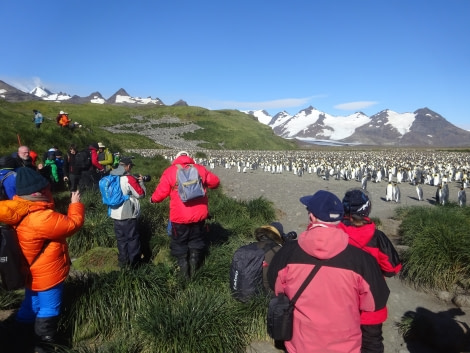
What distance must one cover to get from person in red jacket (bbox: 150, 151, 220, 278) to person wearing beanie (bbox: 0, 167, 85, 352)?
55.8 inches

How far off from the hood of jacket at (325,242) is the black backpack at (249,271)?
1807 millimetres

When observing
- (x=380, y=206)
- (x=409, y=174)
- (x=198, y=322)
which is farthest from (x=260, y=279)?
(x=409, y=174)

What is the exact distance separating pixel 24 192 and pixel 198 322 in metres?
1.95

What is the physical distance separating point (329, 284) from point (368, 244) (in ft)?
3.48

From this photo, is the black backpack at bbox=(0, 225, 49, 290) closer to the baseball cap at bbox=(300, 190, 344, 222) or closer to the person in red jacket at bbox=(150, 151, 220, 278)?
the person in red jacket at bbox=(150, 151, 220, 278)

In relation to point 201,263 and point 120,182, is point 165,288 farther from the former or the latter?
point 120,182

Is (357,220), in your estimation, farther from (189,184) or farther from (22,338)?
(22,338)

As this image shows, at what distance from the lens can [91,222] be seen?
632 cm

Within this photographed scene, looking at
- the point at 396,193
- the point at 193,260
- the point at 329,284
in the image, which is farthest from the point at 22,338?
the point at 396,193

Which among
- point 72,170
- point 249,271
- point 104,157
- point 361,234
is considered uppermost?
point 104,157

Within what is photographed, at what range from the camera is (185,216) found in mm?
4312

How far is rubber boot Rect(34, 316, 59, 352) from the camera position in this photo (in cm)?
295

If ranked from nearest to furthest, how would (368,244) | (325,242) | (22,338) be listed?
1. (325,242)
2. (368,244)
3. (22,338)

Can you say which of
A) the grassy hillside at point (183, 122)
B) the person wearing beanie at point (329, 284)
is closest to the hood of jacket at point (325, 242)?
the person wearing beanie at point (329, 284)
